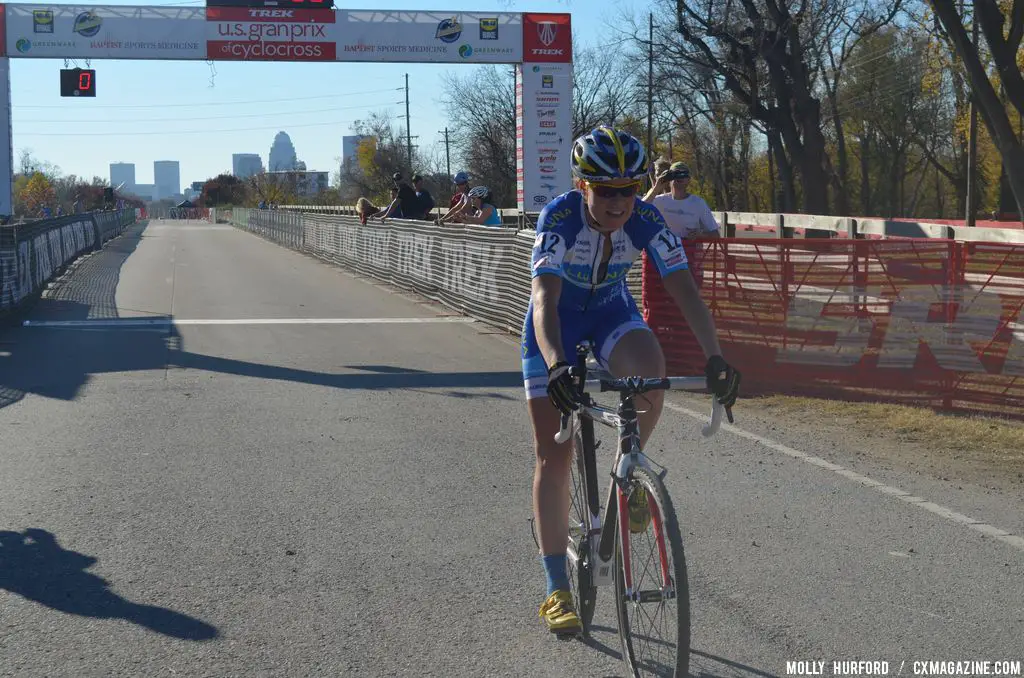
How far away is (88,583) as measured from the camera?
5242 millimetres

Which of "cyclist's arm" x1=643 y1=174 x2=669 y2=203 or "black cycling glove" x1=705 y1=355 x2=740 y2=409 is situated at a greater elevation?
"cyclist's arm" x1=643 y1=174 x2=669 y2=203

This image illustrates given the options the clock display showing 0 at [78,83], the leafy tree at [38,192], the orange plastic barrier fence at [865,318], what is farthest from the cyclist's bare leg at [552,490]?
the leafy tree at [38,192]

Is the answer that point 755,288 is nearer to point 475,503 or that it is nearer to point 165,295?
point 475,503

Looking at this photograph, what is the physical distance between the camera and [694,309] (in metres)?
4.25

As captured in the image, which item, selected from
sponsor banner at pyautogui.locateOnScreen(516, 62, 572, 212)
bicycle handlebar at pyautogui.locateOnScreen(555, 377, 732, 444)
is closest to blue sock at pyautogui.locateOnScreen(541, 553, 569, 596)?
bicycle handlebar at pyautogui.locateOnScreen(555, 377, 732, 444)

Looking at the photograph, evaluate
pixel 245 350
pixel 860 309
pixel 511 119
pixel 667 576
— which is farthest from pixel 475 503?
pixel 511 119

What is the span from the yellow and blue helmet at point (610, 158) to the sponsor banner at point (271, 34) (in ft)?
84.4

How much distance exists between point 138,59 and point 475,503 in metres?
25.0

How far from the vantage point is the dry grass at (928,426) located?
317 inches

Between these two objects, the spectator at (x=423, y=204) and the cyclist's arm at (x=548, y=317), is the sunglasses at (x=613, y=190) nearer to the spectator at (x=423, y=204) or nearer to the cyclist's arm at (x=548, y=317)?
the cyclist's arm at (x=548, y=317)

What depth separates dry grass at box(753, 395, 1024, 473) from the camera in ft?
26.4

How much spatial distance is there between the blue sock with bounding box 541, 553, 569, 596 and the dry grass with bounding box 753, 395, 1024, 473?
414cm

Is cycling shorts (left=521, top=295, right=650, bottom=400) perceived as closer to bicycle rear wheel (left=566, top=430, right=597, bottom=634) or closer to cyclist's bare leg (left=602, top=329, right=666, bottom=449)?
cyclist's bare leg (left=602, top=329, right=666, bottom=449)

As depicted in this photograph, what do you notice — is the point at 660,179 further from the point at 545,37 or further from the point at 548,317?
the point at 545,37
